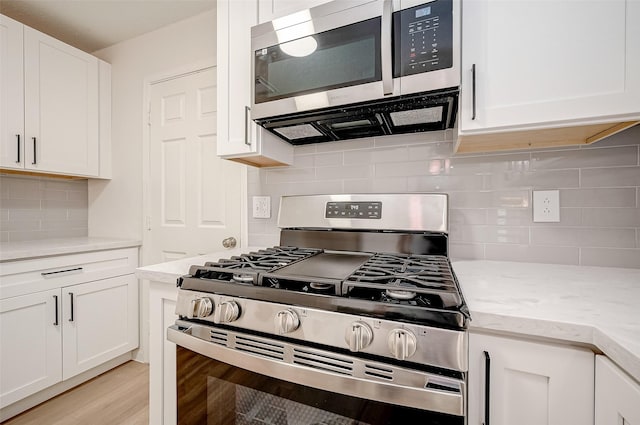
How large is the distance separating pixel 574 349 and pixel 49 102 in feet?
9.74

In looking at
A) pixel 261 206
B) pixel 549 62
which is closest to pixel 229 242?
pixel 261 206

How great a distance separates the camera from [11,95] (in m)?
1.82

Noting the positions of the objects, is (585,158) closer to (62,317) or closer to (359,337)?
(359,337)

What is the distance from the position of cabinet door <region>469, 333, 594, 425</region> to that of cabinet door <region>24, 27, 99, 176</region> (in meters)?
2.68

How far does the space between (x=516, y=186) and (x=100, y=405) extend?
253cm

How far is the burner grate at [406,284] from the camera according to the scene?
66 centimetres

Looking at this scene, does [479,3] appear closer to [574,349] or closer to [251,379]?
[574,349]

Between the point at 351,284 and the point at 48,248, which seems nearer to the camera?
the point at 351,284

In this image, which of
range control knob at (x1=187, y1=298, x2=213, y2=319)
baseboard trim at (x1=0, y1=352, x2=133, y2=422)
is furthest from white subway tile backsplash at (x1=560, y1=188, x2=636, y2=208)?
baseboard trim at (x1=0, y1=352, x2=133, y2=422)

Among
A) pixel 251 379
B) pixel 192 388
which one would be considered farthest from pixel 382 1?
pixel 192 388

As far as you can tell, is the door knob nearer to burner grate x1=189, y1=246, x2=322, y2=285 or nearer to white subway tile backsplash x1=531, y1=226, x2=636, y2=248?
burner grate x1=189, y1=246, x2=322, y2=285

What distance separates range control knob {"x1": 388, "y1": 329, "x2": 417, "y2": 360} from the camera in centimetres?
62

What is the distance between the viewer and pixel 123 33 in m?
2.24

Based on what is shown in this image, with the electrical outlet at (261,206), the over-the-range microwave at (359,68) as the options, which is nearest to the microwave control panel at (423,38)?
the over-the-range microwave at (359,68)
